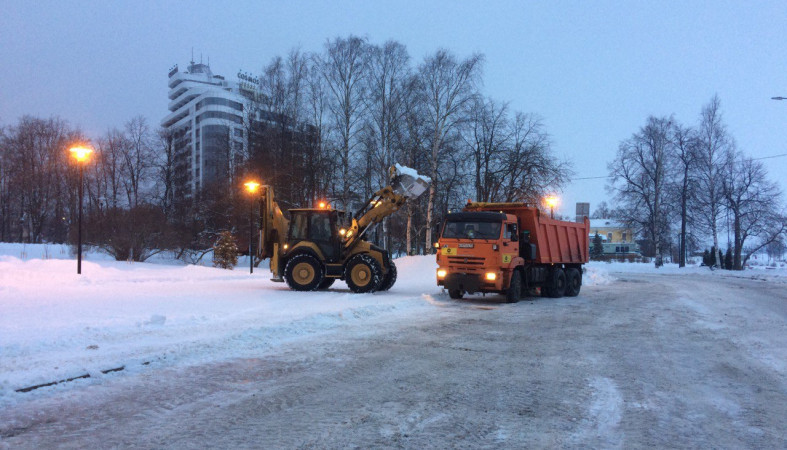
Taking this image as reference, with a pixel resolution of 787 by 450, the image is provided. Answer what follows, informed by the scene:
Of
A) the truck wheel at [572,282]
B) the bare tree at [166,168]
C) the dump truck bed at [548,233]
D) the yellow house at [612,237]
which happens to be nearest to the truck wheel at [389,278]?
the dump truck bed at [548,233]

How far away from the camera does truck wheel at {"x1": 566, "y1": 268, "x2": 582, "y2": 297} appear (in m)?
20.0

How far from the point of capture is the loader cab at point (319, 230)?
1705 cm

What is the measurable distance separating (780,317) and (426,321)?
9.31 metres

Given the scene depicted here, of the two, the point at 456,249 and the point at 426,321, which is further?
the point at 456,249

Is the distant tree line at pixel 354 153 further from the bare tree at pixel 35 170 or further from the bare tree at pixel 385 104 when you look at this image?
the bare tree at pixel 35 170

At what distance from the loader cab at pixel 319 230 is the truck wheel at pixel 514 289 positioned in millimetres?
5453

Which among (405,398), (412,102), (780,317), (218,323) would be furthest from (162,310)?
(412,102)

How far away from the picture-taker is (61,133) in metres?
52.8

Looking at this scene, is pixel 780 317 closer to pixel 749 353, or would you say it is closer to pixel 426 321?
pixel 749 353

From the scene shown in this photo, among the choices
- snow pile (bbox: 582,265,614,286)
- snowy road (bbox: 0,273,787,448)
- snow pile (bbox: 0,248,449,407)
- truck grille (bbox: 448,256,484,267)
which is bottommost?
snow pile (bbox: 582,265,614,286)

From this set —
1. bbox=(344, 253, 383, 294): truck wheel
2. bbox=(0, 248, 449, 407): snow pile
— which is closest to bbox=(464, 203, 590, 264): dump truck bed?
bbox=(0, 248, 449, 407): snow pile

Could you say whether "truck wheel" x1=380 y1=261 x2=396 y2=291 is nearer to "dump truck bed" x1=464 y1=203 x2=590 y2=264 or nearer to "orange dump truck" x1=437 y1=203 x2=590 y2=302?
"orange dump truck" x1=437 y1=203 x2=590 y2=302

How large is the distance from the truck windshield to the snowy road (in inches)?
226

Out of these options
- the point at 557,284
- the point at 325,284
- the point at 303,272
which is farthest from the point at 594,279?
the point at 303,272
